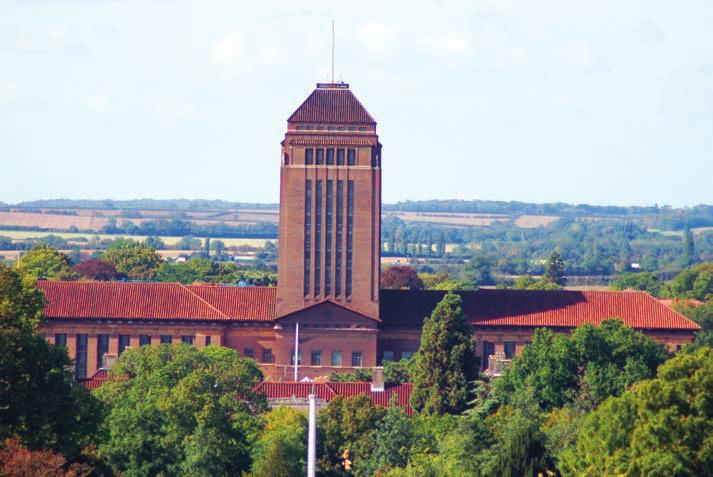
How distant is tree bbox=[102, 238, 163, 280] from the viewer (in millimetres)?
186750

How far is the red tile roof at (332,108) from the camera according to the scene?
4975 inches

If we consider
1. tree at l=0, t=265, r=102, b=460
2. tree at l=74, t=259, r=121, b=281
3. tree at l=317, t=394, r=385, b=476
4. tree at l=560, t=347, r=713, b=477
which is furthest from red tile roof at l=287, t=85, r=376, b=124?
tree at l=560, t=347, r=713, b=477

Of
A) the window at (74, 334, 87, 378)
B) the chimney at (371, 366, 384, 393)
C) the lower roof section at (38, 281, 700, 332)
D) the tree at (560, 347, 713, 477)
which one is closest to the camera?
the tree at (560, 347, 713, 477)

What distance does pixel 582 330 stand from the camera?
103000mm

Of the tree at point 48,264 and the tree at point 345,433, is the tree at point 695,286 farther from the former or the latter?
the tree at point 345,433

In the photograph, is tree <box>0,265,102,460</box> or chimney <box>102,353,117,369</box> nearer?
tree <box>0,265,102,460</box>

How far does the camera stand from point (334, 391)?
4190 inches

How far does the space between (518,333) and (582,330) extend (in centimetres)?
2617

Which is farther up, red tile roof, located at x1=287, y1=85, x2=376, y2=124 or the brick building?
red tile roof, located at x1=287, y1=85, x2=376, y2=124

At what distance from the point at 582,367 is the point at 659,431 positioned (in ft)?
96.0

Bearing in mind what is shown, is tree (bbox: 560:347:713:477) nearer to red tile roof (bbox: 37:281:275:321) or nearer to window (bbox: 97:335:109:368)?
red tile roof (bbox: 37:281:275:321)

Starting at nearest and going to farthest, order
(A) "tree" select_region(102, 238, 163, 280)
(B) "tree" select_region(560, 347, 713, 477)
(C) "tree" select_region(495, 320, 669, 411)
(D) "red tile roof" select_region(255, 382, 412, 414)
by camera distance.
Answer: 1. (B) "tree" select_region(560, 347, 713, 477)
2. (C) "tree" select_region(495, 320, 669, 411)
3. (D) "red tile roof" select_region(255, 382, 412, 414)
4. (A) "tree" select_region(102, 238, 163, 280)

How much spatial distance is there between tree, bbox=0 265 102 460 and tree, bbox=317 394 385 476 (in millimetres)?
10578

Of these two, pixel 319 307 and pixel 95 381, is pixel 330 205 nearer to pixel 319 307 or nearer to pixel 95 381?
pixel 319 307
